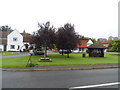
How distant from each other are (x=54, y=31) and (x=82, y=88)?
21.6m

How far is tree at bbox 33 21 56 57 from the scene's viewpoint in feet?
86.7

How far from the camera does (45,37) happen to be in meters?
26.2

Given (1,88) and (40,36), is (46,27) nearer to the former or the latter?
(40,36)

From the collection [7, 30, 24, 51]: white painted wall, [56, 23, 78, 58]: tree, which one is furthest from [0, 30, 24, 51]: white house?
[56, 23, 78, 58]: tree

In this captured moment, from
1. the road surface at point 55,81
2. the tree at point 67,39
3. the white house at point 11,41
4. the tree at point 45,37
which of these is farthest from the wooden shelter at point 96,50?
the white house at point 11,41

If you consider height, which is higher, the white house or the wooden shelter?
the white house

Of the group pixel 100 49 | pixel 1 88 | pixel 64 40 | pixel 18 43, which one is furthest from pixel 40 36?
pixel 18 43

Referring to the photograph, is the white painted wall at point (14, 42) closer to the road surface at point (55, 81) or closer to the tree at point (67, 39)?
the tree at point (67, 39)

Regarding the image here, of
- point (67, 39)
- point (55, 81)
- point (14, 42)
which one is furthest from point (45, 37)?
point (14, 42)

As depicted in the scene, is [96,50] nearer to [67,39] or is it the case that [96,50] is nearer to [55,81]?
[67,39]

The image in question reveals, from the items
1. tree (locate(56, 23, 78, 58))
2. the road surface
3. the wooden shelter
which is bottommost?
the road surface

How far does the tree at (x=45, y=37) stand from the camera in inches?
1041

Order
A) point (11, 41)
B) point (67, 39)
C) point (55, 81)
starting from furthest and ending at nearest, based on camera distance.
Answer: point (11, 41), point (67, 39), point (55, 81)

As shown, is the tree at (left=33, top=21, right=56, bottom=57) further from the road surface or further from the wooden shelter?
the road surface
